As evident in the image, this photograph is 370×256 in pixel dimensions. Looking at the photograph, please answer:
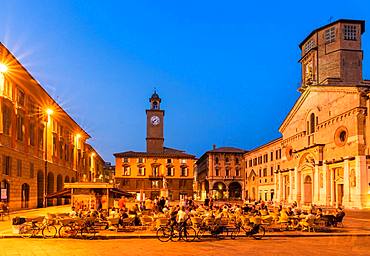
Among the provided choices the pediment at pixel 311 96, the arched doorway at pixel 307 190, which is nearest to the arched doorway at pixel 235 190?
the pediment at pixel 311 96

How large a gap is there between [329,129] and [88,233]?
35.7 meters

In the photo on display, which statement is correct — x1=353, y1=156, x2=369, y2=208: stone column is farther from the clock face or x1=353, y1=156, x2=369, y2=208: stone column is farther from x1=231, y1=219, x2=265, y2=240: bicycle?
the clock face

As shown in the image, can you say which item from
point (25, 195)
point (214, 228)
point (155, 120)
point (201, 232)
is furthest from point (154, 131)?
point (214, 228)

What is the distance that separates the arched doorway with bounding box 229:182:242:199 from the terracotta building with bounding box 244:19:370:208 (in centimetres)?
2930

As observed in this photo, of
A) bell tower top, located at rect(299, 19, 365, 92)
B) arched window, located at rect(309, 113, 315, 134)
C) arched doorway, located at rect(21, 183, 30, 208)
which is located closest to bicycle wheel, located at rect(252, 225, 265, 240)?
arched doorway, located at rect(21, 183, 30, 208)

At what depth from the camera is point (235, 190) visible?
10488 cm

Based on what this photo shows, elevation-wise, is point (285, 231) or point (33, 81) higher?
point (33, 81)

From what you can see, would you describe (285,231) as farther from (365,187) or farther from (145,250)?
(365,187)

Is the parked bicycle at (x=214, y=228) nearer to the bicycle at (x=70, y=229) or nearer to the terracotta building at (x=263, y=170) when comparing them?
the bicycle at (x=70, y=229)

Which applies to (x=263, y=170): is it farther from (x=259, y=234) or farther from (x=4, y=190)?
(x=259, y=234)

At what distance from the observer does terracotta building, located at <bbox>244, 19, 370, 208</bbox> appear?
42.9 meters

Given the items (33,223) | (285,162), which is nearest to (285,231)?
(33,223)

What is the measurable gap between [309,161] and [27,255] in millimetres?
44430

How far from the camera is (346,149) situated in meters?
45.0
